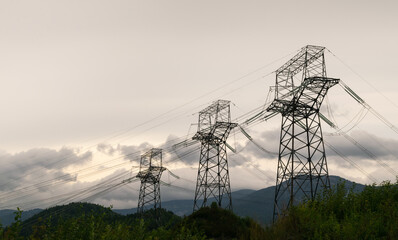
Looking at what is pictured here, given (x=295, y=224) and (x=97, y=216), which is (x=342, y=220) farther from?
(x=97, y=216)

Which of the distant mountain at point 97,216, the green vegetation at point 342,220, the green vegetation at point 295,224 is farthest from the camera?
the green vegetation at point 342,220


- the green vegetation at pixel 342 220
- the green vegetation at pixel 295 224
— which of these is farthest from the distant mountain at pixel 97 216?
the green vegetation at pixel 342 220

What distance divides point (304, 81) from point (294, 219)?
21.8m

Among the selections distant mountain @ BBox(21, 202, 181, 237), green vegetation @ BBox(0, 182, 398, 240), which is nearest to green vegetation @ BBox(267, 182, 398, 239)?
green vegetation @ BBox(0, 182, 398, 240)

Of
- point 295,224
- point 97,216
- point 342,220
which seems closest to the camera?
point 97,216

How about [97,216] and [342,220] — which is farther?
[342,220]

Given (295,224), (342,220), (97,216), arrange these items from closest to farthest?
(97,216) < (295,224) < (342,220)

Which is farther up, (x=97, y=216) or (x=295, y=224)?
(x=97, y=216)

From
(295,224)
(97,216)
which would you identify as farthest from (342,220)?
(97,216)

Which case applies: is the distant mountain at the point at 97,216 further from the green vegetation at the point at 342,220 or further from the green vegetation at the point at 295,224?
the green vegetation at the point at 342,220

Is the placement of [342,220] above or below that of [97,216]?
below

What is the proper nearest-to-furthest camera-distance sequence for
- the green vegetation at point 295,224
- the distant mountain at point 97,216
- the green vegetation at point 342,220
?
1. the distant mountain at point 97,216
2. the green vegetation at point 295,224
3. the green vegetation at point 342,220

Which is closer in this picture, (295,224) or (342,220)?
(295,224)

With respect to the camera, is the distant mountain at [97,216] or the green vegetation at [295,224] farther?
the green vegetation at [295,224]
